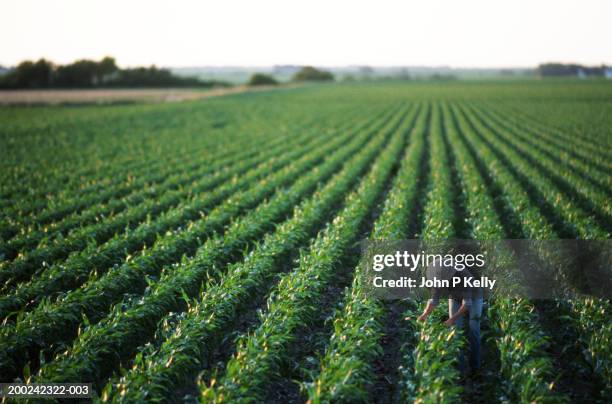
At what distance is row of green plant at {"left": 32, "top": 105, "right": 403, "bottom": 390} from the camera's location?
17.7ft

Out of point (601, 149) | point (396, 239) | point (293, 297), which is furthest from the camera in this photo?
point (601, 149)

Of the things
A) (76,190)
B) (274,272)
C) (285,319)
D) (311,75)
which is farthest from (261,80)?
(285,319)

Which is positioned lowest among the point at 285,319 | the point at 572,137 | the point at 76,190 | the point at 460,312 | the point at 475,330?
the point at 285,319

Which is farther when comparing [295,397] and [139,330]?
[139,330]

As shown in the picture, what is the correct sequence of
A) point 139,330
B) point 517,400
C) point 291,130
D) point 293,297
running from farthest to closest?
point 291,130, point 293,297, point 139,330, point 517,400

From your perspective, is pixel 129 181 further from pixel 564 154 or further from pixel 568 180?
pixel 564 154

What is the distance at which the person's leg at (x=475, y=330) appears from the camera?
551 centimetres

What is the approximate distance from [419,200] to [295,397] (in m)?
9.03

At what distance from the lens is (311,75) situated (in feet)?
458

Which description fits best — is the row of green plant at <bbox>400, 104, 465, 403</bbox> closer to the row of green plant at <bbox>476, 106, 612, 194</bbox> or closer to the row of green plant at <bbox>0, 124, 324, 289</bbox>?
the row of green plant at <bbox>0, 124, 324, 289</bbox>

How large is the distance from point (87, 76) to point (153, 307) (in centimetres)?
8769

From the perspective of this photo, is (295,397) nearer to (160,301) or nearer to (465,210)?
(160,301)

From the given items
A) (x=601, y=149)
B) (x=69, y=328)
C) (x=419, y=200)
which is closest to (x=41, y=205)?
Result: (x=69, y=328)

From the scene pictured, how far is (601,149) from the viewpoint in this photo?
20578 mm
